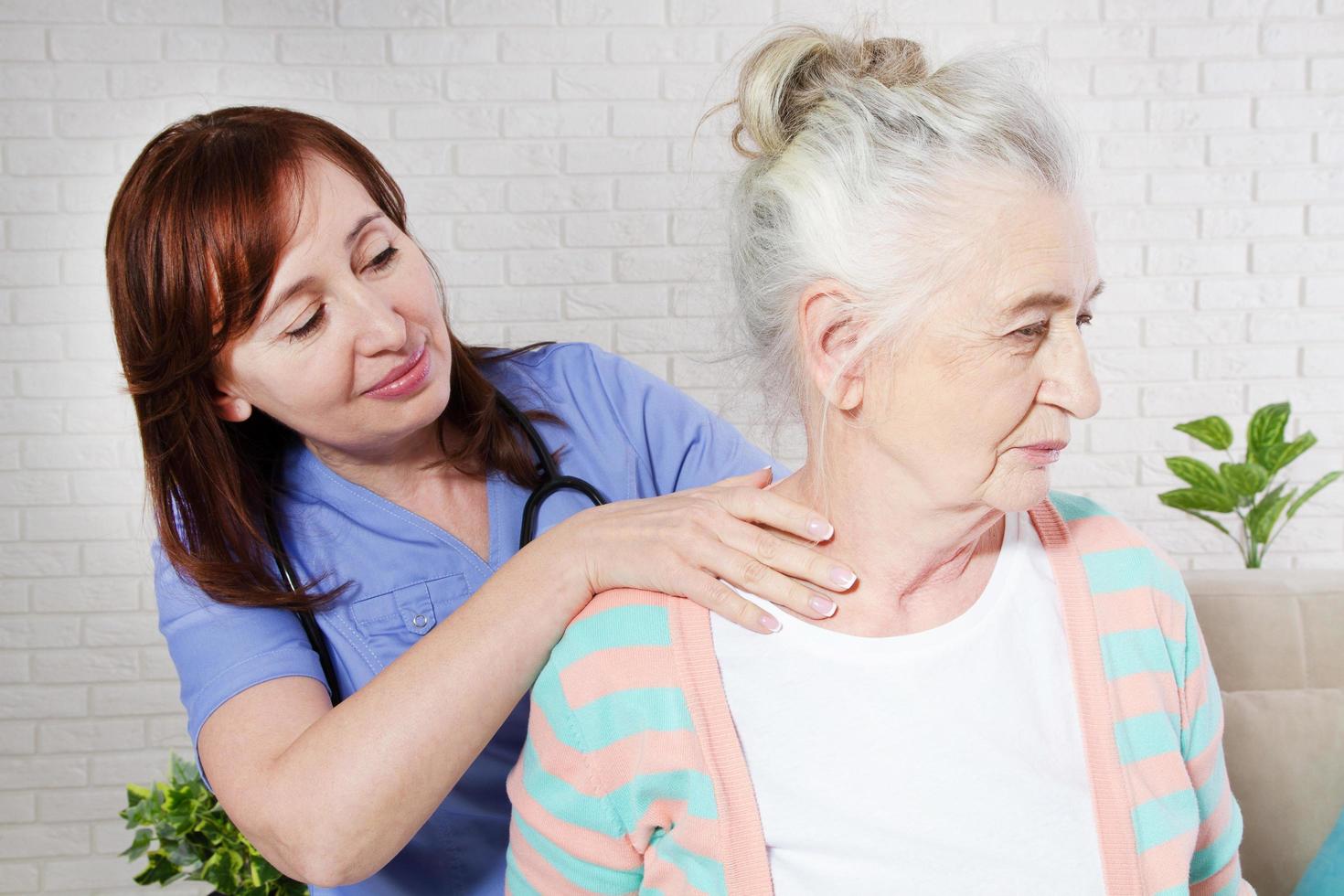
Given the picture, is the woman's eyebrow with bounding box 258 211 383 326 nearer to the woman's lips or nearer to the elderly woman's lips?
the woman's lips

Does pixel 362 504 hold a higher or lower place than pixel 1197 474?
higher

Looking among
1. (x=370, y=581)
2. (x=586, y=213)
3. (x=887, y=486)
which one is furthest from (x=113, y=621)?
(x=887, y=486)

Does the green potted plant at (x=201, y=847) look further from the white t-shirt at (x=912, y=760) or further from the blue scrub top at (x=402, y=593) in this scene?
the white t-shirt at (x=912, y=760)

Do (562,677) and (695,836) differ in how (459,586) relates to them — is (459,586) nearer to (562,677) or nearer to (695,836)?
(562,677)

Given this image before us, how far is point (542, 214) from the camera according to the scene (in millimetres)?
2811

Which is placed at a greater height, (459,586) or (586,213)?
(586,213)

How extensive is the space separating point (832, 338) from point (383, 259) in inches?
20.5

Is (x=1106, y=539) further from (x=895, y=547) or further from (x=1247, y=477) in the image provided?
(x=1247, y=477)

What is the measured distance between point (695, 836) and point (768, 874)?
0.07m

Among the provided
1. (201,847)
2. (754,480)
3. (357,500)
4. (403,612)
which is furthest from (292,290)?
(201,847)

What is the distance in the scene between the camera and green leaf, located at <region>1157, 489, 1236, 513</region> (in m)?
2.39

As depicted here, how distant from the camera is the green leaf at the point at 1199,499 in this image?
2395 millimetres

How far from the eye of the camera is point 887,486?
1074mm

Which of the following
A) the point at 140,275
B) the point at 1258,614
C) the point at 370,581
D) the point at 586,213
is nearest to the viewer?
the point at 140,275
